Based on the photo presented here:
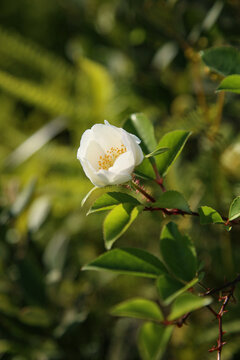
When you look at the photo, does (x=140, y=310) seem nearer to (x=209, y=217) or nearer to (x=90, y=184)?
(x=209, y=217)

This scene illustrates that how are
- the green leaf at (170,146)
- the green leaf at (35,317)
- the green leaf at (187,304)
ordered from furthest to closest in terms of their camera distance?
the green leaf at (35,317) < the green leaf at (170,146) < the green leaf at (187,304)

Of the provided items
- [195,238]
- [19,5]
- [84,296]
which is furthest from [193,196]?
[19,5]

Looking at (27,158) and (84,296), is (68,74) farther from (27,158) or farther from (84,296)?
(84,296)

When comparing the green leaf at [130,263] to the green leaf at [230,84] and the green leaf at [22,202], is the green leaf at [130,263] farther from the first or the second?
the green leaf at [22,202]

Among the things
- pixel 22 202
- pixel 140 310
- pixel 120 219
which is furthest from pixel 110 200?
pixel 22 202

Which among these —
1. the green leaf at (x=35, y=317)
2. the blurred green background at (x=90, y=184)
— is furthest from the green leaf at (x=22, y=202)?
the green leaf at (x=35, y=317)

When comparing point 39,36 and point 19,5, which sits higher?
point 19,5

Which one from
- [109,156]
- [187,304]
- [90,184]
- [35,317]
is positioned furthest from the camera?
[90,184]
